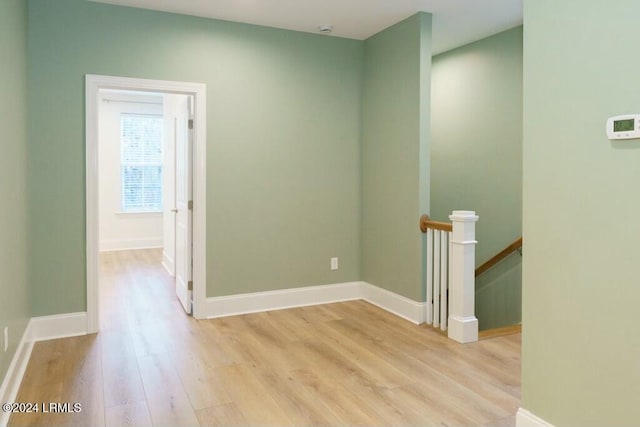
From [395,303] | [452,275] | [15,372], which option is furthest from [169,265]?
[452,275]

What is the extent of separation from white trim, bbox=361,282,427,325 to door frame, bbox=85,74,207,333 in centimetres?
169

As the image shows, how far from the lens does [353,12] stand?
12.9 ft

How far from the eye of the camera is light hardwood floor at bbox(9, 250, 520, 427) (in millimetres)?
2434

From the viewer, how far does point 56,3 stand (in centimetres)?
354

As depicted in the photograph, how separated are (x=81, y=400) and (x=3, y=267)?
0.87 metres

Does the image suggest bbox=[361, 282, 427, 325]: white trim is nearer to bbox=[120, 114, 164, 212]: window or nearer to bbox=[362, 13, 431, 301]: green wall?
bbox=[362, 13, 431, 301]: green wall
